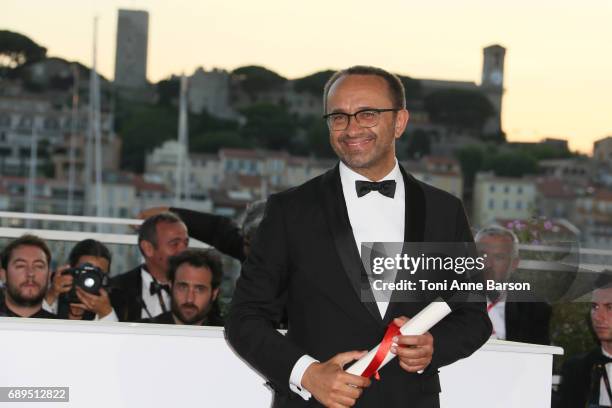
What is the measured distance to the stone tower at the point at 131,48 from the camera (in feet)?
363

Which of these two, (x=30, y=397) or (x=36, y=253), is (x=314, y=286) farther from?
(x=36, y=253)

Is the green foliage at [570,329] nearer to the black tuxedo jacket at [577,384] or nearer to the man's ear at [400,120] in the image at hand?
the black tuxedo jacket at [577,384]

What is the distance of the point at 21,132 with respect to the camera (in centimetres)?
10875

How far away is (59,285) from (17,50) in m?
93.3

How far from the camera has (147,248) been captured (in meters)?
5.10

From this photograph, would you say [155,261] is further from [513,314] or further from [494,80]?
[494,80]

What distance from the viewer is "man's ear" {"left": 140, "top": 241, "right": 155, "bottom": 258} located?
5.10 metres

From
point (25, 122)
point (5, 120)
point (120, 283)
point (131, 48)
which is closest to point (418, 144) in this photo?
point (131, 48)

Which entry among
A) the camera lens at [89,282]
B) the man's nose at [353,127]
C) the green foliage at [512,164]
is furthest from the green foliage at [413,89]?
the man's nose at [353,127]

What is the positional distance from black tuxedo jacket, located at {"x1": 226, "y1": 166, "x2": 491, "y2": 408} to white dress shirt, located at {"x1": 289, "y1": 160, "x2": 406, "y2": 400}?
5cm

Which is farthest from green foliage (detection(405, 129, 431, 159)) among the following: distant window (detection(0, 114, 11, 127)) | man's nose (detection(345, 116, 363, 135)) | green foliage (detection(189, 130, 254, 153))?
man's nose (detection(345, 116, 363, 135))

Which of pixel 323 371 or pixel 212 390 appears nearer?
pixel 323 371

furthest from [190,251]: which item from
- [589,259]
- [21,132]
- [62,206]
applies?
[21,132]

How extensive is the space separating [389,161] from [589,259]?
12.2ft
